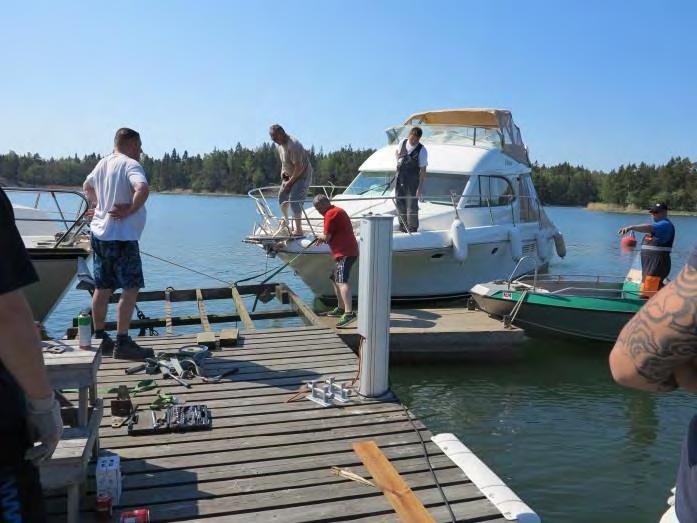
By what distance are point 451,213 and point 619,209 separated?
80027mm

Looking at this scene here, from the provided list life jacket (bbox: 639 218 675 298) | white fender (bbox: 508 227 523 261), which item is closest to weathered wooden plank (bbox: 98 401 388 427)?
life jacket (bbox: 639 218 675 298)

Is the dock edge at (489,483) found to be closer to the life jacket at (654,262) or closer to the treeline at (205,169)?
the life jacket at (654,262)

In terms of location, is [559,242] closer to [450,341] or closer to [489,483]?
[450,341]

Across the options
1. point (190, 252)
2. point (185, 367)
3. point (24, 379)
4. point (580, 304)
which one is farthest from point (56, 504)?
point (190, 252)

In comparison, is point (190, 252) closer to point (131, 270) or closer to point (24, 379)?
point (131, 270)

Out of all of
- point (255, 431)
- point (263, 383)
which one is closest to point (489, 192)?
point (263, 383)

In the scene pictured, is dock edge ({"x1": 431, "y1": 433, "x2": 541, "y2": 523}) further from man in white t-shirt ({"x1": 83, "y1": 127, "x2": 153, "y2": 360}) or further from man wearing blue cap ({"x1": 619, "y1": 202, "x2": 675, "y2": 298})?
man wearing blue cap ({"x1": 619, "y1": 202, "x2": 675, "y2": 298})

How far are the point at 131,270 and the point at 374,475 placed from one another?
119 inches

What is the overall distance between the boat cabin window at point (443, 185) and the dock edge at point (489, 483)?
861 cm

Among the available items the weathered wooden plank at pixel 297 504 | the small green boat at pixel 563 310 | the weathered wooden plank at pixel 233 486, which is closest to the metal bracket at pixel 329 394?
the weathered wooden plank at pixel 233 486

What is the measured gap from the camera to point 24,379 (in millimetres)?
1938

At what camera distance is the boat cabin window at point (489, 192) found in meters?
12.4

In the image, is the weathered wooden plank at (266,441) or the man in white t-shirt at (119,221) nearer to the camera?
the weathered wooden plank at (266,441)

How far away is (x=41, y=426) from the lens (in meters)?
2.03
